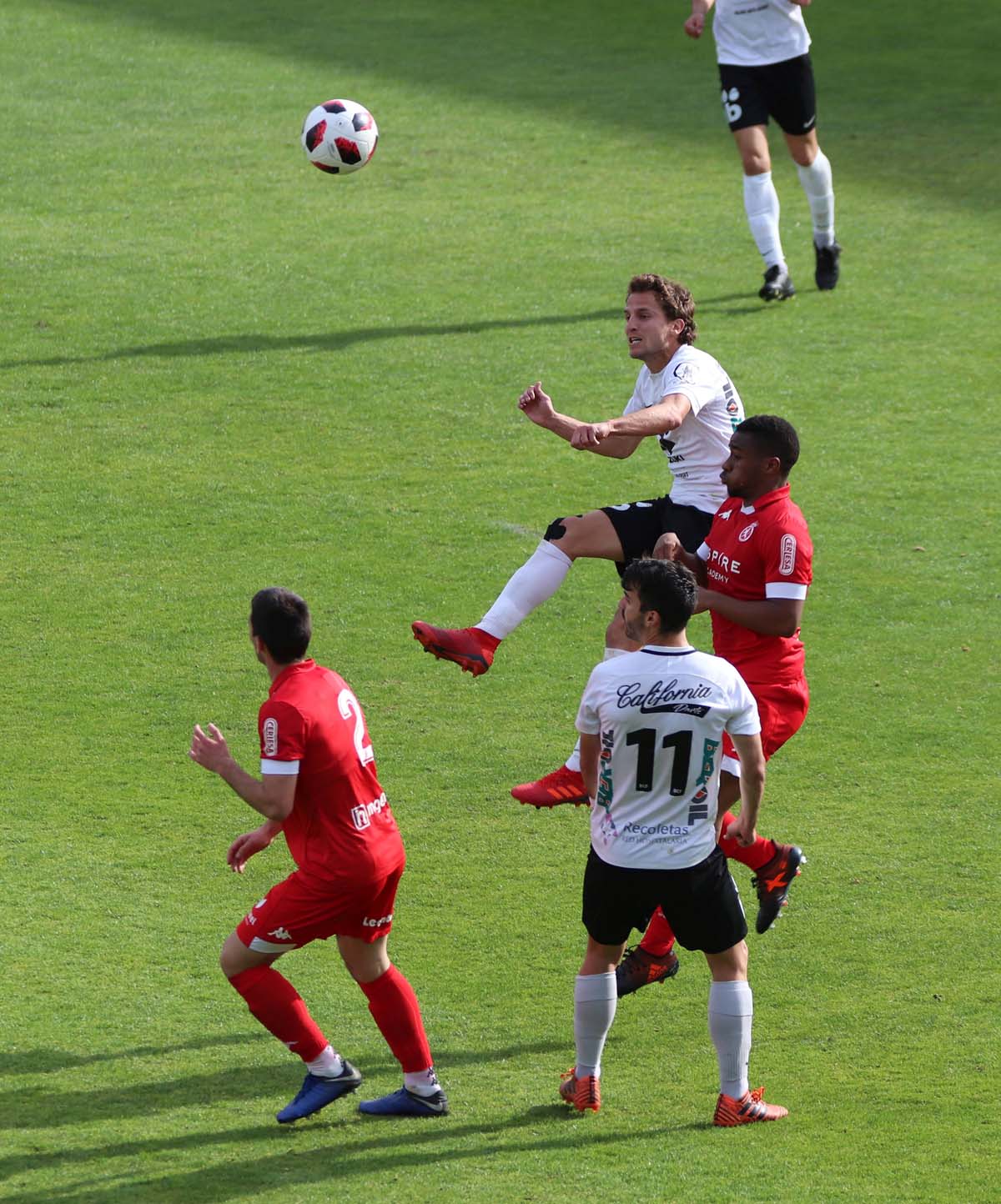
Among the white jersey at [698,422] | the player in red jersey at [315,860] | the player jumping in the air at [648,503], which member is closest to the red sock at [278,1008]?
the player in red jersey at [315,860]

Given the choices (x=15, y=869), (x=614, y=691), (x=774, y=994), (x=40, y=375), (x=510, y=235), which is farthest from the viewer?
(x=510, y=235)

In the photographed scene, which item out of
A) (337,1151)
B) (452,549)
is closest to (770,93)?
(452,549)

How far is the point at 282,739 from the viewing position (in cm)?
531

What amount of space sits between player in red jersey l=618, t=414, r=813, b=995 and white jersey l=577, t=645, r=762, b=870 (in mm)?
802

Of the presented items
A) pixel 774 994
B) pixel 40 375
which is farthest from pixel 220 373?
pixel 774 994

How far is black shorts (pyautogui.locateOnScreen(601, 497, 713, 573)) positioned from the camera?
7195 millimetres

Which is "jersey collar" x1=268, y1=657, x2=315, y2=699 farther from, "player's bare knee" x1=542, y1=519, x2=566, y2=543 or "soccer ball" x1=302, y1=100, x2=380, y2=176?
"soccer ball" x1=302, y1=100, x2=380, y2=176

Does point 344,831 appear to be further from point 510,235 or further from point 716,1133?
point 510,235

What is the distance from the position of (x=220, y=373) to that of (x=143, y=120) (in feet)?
18.0

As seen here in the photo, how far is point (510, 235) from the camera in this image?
14648 millimetres

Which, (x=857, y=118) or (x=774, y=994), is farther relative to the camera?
(x=857, y=118)

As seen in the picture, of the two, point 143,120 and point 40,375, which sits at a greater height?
point 143,120

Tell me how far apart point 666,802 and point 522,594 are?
203 centimetres

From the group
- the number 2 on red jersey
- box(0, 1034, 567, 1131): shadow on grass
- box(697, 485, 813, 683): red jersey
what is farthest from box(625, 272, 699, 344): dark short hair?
box(0, 1034, 567, 1131): shadow on grass
